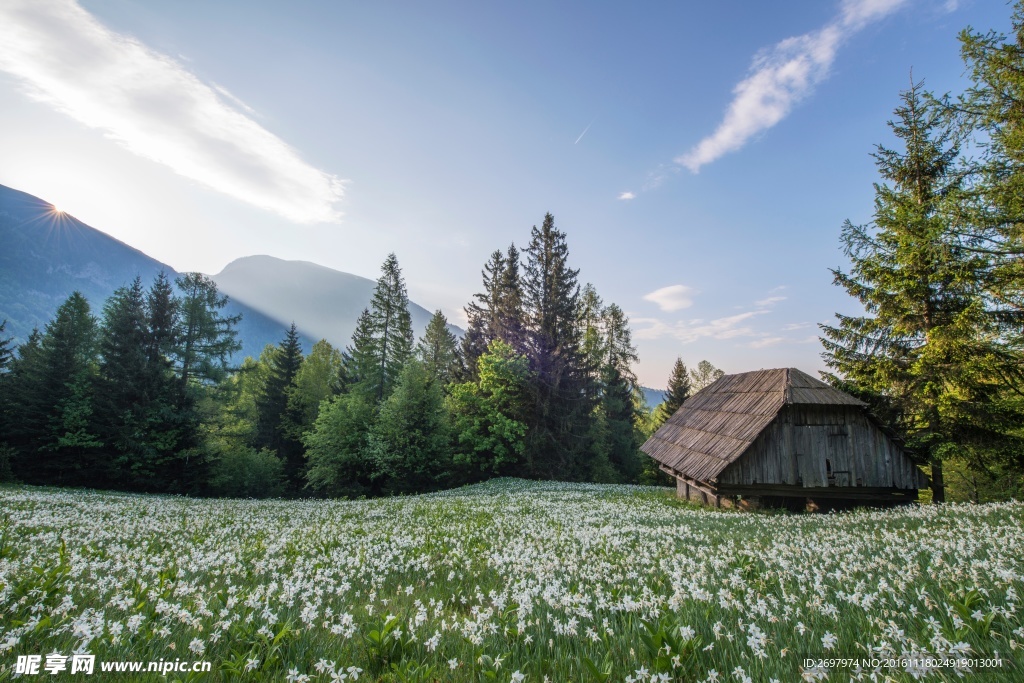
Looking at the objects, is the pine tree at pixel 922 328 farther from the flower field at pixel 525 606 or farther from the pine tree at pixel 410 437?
the pine tree at pixel 410 437

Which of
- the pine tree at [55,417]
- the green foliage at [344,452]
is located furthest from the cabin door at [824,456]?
the pine tree at [55,417]

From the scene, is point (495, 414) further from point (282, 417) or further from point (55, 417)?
point (55, 417)

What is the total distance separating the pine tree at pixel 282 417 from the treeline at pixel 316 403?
16 cm

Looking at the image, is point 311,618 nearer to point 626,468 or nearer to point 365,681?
point 365,681

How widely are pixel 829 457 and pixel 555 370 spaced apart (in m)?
27.6

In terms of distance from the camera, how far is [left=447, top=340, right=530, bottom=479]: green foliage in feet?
138

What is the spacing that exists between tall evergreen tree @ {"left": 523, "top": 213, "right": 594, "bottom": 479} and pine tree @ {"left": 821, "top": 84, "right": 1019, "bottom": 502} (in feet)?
87.9

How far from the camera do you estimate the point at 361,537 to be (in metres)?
9.28

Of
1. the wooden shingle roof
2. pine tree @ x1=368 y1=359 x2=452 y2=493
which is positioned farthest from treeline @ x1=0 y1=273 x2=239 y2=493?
the wooden shingle roof

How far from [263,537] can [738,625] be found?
31.0 feet

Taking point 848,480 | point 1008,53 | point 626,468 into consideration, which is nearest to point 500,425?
point 626,468

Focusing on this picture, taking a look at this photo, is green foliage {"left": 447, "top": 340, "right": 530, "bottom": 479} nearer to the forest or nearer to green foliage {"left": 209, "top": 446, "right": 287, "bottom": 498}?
the forest

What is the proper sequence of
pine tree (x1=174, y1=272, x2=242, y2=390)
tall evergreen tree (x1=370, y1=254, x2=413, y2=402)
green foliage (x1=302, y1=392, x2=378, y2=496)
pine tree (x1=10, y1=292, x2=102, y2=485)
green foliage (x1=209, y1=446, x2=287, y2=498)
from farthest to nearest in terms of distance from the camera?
tall evergreen tree (x1=370, y1=254, x2=413, y2=402), pine tree (x1=174, y1=272, x2=242, y2=390), green foliage (x1=209, y1=446, x2=287, y2=498), green foliage (x1=302, y1=392, x2=378, y2=496), pine tree (x1=10, y1=292, x2=102, y2=485)

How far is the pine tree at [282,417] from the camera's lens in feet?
162
